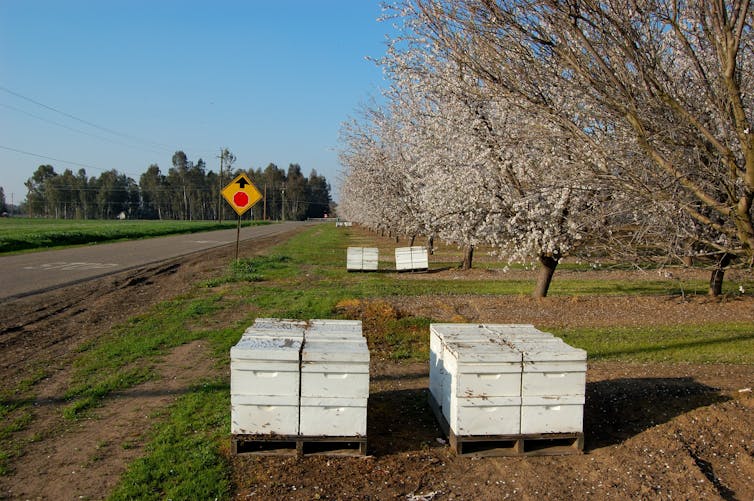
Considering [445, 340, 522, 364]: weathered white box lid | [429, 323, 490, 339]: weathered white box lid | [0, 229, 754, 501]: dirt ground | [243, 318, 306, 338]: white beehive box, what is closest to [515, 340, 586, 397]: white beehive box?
[445, 340, 522, 364]: weathered white box lid

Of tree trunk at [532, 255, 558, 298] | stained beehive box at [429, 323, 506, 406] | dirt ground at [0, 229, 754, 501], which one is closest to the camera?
dirt ground at [0, 229, 754, 501]

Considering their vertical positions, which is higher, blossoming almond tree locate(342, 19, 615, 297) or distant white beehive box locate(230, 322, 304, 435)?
blossoming almond tree locate(342, 19, 615, 297)

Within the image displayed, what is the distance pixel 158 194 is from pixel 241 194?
137 meters

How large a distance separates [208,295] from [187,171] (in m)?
147

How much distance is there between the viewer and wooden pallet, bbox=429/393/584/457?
17.4 ft

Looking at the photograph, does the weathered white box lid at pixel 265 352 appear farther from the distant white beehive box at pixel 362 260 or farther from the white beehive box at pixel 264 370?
the distant white beehive box at pixel 362 260

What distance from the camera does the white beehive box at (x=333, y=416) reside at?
5164 mm

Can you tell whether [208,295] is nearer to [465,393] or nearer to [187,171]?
[465,393]

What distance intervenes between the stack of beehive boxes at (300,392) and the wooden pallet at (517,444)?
0.88m

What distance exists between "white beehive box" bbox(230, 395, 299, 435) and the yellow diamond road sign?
15454 mm

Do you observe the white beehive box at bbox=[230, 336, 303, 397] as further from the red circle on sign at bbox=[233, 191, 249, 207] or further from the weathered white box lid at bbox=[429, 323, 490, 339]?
the red circle on sign at bbox=[233, 191, 249, 207]

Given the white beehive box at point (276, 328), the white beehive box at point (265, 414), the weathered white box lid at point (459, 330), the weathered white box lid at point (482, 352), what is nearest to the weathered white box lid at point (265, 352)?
the white beehive box at point (265, 414)

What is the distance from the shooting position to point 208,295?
608 inches

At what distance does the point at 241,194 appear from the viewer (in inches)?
804
